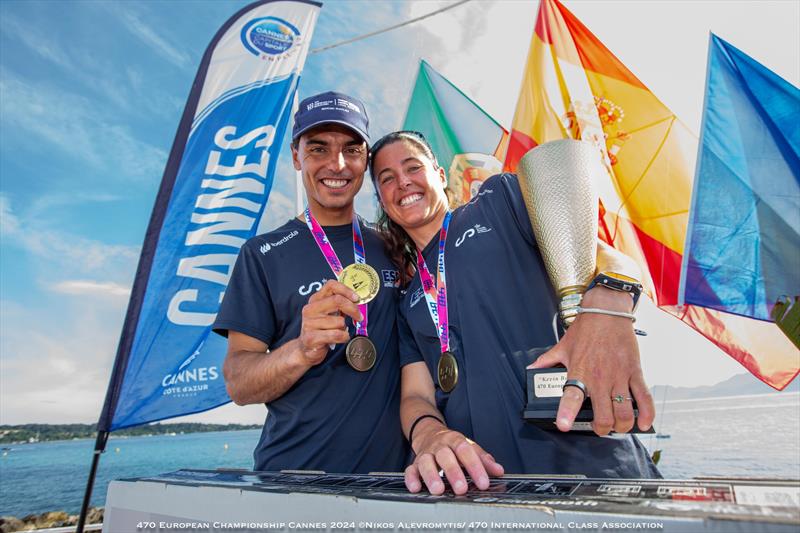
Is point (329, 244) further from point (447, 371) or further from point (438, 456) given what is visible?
point (438, 456)

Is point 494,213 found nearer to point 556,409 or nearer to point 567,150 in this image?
point 567,150

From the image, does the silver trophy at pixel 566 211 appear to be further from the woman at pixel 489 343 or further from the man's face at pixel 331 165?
the man's face at pixel 331 165

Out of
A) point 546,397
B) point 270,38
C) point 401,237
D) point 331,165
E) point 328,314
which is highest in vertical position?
point 270,38

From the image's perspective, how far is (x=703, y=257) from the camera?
6500 mm

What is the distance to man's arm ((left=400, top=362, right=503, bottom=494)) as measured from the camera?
2.82 ft

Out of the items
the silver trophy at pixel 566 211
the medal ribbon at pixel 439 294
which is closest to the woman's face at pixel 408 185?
the medal ribbon at pixel 439 294

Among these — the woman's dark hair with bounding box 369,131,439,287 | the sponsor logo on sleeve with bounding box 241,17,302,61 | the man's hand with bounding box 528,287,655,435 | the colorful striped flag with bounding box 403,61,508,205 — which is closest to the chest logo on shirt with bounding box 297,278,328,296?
the woman's dark hair with bounding box 369,131,439,287

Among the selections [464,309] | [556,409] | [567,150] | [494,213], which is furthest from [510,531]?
[494,213]

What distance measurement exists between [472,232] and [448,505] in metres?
1.38

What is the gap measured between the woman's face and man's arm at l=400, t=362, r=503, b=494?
850 mm

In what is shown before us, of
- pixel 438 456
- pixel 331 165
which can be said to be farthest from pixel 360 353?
pixel 438 456

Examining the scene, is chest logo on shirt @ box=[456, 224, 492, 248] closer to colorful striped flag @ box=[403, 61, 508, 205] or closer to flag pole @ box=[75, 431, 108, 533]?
flag pole @ box=[75, 431, 108, 533]

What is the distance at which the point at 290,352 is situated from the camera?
6.66 ft

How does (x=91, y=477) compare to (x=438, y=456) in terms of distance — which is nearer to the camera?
(x=438, y=456)
